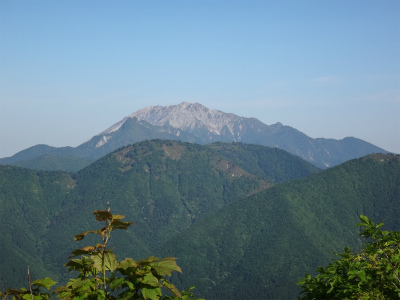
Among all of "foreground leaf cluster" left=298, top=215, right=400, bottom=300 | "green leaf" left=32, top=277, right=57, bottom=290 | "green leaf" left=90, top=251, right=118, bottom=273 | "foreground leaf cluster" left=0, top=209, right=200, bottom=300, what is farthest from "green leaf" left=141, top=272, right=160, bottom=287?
"foreground leaf cluster" left=298, top=215, right=400, bottom=300

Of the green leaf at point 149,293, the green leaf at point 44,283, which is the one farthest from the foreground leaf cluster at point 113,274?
the green leaf at point 44,283

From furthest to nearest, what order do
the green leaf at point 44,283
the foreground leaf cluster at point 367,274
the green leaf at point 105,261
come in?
the foreground leaf cluster at point 367,274 → the green leaf at point 44,283 → the green leaf at point 105,261

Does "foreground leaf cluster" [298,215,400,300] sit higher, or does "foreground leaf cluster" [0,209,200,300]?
"foreground leaf cluster" [0,209,200,300]

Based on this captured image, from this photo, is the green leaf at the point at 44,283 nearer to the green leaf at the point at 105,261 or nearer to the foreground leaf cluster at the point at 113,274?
the foreground leaf cluster at the point at 113,274

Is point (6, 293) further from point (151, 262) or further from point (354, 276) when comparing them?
point (354, 276)

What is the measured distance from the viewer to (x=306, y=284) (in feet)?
54.5

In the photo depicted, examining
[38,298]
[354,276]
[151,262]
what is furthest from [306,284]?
[38,298]

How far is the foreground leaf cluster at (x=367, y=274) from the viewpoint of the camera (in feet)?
45.9

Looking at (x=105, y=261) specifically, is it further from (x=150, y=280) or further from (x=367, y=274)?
(x=367, y=274)

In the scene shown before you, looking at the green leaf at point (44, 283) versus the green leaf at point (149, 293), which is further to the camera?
the green leaf at point (44, 283)

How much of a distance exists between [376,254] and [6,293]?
1044 centimetres

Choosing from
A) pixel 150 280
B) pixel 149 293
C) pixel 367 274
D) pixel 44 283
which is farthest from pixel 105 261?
pixel 367 274

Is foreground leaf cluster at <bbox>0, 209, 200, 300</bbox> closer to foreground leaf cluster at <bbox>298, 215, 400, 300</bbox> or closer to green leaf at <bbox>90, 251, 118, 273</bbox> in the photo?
green leaf at <bbox>90, 251, 118, 273</bbox>

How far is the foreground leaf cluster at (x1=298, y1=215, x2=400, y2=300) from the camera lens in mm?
14000
